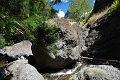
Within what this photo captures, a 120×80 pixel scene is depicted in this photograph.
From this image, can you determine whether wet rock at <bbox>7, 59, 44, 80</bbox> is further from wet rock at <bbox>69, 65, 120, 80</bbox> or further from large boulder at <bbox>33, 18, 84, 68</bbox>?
large boulder at <bbox>33, 18, 84, 68</bbox>

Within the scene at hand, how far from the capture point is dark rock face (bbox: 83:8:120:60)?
40.9 feet

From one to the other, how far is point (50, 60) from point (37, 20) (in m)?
5.73

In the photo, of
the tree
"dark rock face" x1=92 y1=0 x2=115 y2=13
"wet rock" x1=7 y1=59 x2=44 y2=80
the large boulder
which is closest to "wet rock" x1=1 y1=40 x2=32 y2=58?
the large boulder

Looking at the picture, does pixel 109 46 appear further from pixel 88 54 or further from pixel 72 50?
pixel 72 50

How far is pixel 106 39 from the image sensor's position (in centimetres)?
1398

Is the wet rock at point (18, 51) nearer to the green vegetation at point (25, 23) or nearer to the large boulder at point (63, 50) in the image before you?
the large boulder at point (63, 50)

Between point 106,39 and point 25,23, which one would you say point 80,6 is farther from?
point 25,23

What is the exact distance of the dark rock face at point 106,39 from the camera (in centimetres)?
1246

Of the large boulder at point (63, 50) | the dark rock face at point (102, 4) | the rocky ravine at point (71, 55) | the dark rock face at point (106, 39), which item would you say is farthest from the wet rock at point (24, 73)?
the dark rock face at point (102, 4)

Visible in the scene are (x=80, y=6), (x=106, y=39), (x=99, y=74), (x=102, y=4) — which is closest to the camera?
(x=99, y=74)

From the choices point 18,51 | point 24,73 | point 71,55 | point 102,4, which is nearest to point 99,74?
point 24,73

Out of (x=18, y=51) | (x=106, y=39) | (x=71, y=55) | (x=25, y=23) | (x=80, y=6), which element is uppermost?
(x=80, y=6)

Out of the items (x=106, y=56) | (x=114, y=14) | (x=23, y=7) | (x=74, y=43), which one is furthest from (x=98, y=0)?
(x=23, y=7)

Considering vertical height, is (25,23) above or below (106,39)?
below
